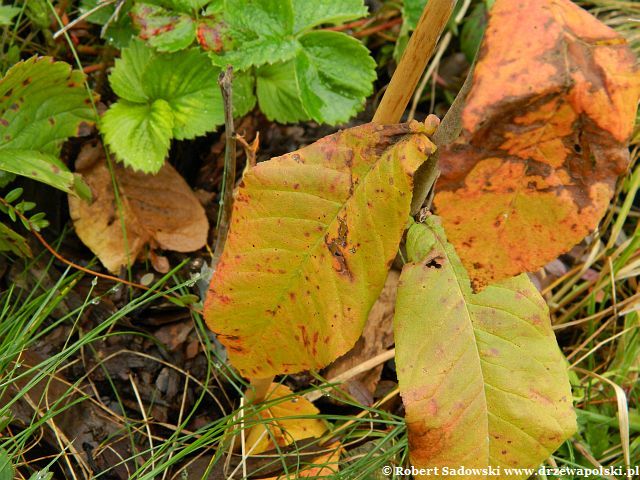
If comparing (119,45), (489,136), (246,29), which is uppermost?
(489,136)

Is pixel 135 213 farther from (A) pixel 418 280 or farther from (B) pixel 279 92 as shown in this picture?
(A) pixel 418 280

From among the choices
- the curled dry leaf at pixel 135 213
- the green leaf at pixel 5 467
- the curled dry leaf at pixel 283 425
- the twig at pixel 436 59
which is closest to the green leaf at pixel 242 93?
the curled dry leaf at pixel 135 213

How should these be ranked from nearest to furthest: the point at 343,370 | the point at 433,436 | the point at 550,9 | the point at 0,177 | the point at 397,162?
the point at 550,9, the point at 397,162, the point at 433,436, the point at 0,177, the point at 343,370

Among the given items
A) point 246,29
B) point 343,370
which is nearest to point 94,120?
point 246,29

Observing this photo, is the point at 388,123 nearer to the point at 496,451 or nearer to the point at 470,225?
the point at 470,225

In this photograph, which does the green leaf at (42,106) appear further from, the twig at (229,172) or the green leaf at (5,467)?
the green leaf at (5,467)

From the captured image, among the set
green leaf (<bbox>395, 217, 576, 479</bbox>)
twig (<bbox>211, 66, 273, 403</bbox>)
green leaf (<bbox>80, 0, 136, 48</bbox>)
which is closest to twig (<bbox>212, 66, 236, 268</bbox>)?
twig (<bbox>211, 66, 273, 403</bbox>)

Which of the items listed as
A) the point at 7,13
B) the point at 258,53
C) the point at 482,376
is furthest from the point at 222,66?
the point at 482,376
